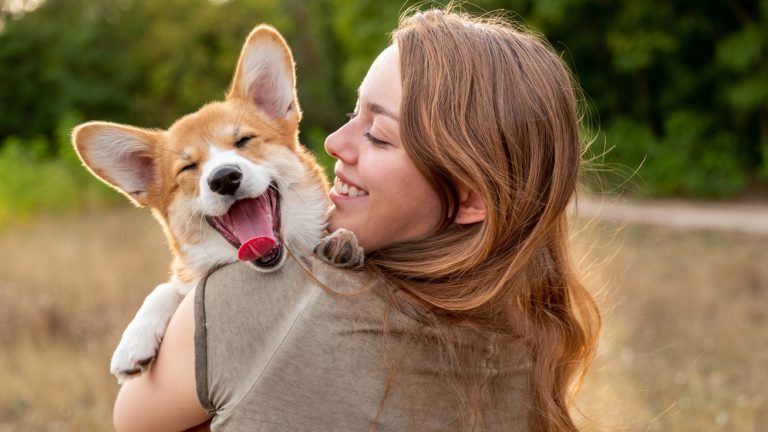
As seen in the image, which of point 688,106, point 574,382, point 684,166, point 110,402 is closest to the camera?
point 574,382

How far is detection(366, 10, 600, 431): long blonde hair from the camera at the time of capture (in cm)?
198

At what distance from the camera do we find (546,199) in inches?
83.2

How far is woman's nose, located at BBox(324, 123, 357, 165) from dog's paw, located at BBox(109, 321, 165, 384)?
2.30 ft

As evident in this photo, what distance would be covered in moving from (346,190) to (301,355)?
0.67 metres

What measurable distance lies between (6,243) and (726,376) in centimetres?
846

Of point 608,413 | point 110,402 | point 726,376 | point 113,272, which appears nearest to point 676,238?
point 726,376

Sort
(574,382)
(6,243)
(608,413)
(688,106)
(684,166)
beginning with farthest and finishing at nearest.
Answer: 1. (688,106)
2. (684,166)
3. (6,243)
4. (608,413)
5. (574,382)

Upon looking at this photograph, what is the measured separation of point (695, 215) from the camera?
14.2 meters

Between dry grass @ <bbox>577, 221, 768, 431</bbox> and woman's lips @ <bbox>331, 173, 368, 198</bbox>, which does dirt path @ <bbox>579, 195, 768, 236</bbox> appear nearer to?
dry grass @ <bbox>577, 221, 768, 431</bbox>

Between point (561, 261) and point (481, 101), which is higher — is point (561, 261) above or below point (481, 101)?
below

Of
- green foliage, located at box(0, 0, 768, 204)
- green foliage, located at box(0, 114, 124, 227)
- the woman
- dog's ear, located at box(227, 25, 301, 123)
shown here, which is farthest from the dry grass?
green foliage, located at box(0, 114, 124, 227)

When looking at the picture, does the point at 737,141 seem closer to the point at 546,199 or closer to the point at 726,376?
A: the point at 726,376

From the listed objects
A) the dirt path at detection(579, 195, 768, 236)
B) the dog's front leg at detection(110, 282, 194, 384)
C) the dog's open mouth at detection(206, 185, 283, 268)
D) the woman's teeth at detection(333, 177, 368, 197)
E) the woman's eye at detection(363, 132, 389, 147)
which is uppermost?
the woman's eye at detection(363, 132, 389, 147)

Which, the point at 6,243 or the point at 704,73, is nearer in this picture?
the point at 6,243
